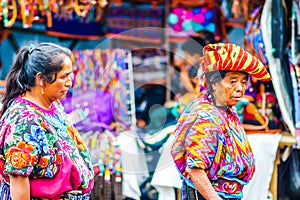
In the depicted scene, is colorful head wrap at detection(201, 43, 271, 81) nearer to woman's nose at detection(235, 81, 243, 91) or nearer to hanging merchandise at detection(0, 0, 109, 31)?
woman's nose at detection(235, 81, 243, 91)

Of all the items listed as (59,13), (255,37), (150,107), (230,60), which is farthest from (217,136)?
(59,13)

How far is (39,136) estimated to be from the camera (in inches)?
111

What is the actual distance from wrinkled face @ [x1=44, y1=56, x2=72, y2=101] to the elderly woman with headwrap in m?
0.67

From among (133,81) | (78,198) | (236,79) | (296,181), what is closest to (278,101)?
(296,181)

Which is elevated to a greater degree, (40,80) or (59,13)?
(59,13)

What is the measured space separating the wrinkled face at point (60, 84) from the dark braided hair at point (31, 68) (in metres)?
0.02

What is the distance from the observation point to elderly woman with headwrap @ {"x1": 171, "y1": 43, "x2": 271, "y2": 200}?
3.21 m

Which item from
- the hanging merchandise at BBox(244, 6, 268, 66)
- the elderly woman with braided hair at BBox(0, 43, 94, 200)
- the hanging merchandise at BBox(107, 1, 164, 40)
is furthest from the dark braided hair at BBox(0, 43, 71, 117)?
the hanging merchandise at BBox(107, 1, 164, 40)

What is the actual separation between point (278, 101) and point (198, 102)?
1.88 meters

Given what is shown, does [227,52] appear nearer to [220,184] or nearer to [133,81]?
[220,184]

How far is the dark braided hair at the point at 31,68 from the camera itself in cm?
289

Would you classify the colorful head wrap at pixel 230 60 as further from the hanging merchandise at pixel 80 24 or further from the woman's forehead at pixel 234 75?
the hanging merchandise at pixel 80 24

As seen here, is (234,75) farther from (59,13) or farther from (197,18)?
(59,13)

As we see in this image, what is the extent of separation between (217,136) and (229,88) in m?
0.27
